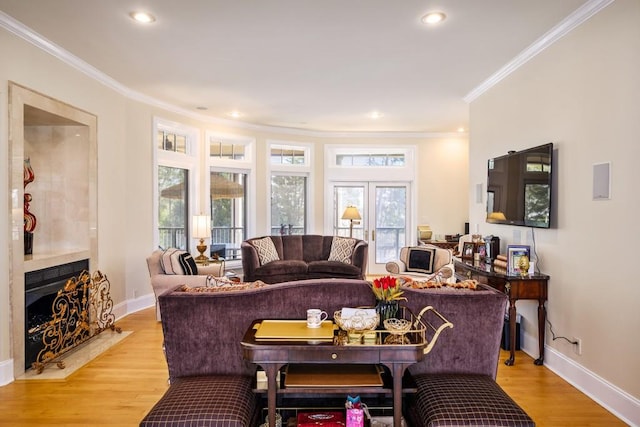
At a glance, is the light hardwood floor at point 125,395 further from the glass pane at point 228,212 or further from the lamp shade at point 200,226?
the glass pane at point 228,212

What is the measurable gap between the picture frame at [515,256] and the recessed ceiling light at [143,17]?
368cm

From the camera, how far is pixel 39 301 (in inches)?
158

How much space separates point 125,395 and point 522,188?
154 inches

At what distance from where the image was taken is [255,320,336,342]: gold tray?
2.14m

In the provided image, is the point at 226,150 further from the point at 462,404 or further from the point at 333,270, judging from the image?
the point at 462,404

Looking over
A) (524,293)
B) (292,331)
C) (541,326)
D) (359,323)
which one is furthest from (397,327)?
(541,326)

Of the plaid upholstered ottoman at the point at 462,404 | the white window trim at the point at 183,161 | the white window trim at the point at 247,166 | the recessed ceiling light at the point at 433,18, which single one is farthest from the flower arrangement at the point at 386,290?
the white window trim at the point at 247,166

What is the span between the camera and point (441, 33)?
3.68 m

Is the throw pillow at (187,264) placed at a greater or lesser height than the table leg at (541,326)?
greater

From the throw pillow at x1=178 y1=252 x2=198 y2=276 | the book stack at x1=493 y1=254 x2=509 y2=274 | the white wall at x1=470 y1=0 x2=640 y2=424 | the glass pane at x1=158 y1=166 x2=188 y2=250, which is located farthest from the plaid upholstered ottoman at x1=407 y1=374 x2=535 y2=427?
the glass pane at x1=158 y1=166 x2=188 y2=250

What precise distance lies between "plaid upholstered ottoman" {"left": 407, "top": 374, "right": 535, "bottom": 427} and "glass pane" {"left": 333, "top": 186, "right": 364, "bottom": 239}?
621cm

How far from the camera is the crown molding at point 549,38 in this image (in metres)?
3.14

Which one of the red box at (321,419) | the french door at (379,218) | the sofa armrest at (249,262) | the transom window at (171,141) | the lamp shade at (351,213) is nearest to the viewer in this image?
the red box at (321,419)

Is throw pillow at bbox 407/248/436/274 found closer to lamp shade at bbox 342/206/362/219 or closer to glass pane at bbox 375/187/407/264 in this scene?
lamp shade at bbox 342/206/362/219
